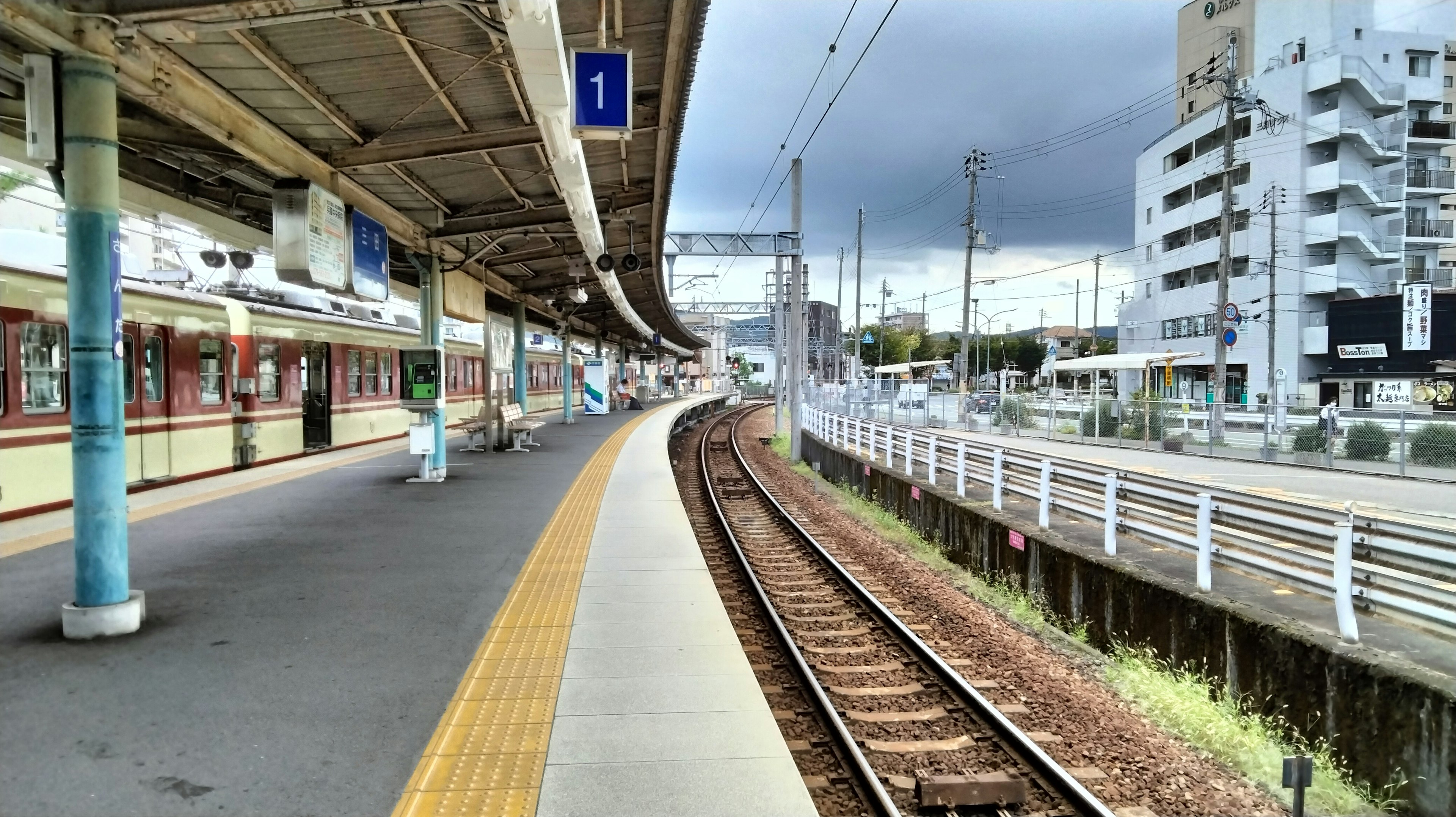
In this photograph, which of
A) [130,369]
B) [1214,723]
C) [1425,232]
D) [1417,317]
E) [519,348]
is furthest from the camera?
[1425,232]

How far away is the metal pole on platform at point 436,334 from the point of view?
13586mm

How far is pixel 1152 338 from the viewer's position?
1909 inches

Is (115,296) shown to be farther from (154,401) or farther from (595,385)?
(595,385)

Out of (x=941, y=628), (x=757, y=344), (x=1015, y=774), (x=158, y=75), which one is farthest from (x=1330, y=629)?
(x=757, y=344)

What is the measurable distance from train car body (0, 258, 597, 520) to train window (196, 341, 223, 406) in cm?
2

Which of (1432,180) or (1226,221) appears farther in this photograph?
(1432,180)

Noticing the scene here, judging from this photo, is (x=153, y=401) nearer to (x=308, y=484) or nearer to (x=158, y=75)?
(x=308, y=484)

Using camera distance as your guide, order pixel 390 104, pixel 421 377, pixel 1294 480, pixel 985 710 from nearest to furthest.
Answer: pixel 985 710
pixel 390 104
pixel 421 377
pixel 1294 480

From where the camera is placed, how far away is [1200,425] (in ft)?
73.4

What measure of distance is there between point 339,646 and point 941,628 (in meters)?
4.81

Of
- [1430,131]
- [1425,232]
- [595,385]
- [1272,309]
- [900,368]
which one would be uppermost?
[1430,131]

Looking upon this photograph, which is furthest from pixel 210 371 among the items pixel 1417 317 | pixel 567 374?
pixel 1417 317

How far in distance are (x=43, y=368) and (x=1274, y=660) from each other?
1133cm

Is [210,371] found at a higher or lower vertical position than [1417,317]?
lower
